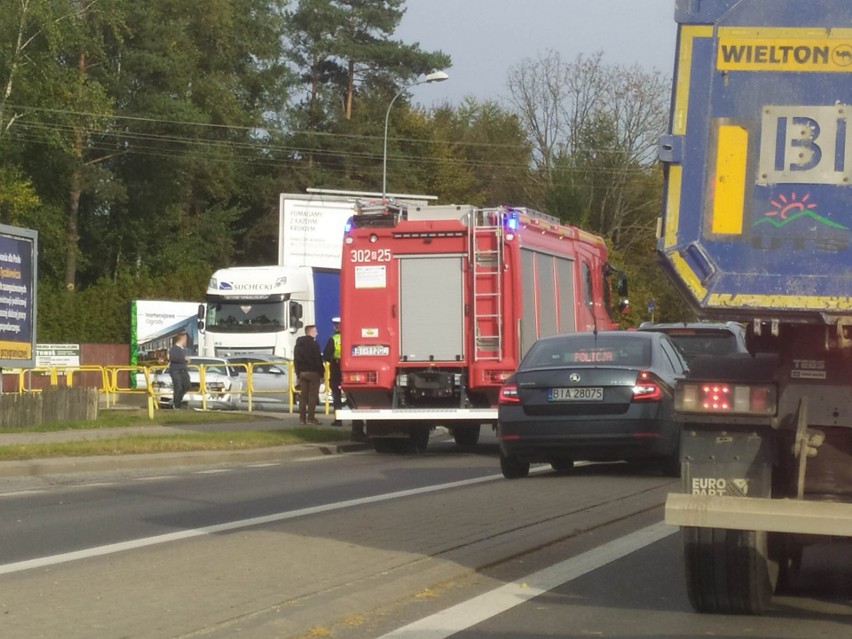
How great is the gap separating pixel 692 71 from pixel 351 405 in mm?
14527

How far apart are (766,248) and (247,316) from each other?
3592 centimetres

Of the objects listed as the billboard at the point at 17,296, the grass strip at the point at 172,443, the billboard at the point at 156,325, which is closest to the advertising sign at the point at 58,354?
the billboard at the point at 156,325

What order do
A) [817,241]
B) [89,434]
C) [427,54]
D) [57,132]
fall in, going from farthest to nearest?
[427,54] → [57,132] → [89,434] → [817,241]

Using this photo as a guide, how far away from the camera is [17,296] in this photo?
25219 millimetres

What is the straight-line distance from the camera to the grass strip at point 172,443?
1920 cm

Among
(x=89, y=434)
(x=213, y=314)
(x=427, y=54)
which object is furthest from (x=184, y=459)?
(x=427, y=54)

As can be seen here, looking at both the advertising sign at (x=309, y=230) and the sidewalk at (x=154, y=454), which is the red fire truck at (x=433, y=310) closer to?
the sidewalk at (x=154, y=454)

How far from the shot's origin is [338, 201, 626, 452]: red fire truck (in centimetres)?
2077

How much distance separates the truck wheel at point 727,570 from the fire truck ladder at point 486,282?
1275cm

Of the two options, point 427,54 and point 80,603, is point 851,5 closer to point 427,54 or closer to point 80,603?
point 80,603

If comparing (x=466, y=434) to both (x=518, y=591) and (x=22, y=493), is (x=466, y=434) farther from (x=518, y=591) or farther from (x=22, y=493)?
(x=518, y=591)

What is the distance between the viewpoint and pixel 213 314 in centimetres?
4291

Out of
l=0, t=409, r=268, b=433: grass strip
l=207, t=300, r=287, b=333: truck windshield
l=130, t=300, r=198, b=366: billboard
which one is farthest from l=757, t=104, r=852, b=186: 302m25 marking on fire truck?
l=130, t=300, r=198, b=366: billboard

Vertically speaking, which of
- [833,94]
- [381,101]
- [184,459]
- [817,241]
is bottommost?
[184,459]
